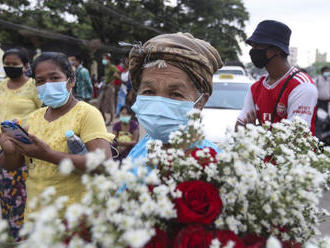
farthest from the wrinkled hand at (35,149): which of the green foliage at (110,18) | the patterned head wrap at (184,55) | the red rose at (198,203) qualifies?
the green foliage at (110,18)

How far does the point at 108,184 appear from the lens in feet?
2.59

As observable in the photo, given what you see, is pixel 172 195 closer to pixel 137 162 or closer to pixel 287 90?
pixel 137 162

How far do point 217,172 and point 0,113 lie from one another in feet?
10.6

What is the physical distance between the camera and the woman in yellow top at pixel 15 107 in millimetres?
3297

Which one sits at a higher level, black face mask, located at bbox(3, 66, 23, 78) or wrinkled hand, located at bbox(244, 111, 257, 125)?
black face mask, located at bbox(3, 66, 23, 78)

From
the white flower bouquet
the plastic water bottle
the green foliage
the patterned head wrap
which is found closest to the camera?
the white flower bouquet

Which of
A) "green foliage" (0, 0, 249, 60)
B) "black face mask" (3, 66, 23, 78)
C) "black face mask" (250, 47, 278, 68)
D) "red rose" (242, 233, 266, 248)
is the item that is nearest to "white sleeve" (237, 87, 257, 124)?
"black face mask" (250, 47, 278, 68)

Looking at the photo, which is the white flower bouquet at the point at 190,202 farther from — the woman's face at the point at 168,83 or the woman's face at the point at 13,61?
the woman's face at the point at 13,61

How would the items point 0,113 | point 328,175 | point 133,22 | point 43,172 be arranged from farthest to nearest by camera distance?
point 133,22, point 0,113, point 43,172, point 328,175

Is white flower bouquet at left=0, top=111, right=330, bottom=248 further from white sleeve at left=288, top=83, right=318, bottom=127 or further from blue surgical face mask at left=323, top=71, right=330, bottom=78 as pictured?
blue surgical face mask at left=323, top=71, right=330, bottom=78

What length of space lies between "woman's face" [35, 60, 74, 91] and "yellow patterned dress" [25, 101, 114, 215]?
0.28 meters

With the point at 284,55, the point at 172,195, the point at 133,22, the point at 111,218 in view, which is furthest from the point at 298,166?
the point at 133,22

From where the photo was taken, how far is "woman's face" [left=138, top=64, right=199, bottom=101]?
1.64 m

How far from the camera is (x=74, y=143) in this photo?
220 centimetres
